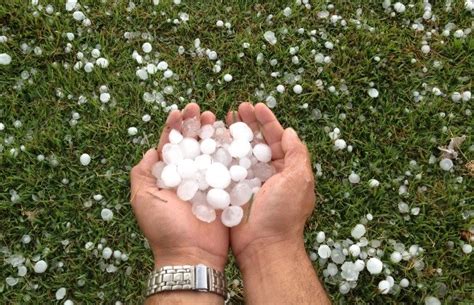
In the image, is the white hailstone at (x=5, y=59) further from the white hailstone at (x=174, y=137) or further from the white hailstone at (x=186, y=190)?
the white hailstone at (x=186, y=190)

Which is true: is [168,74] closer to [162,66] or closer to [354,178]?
[162,66]

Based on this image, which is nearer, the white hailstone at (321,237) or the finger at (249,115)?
the finger at (249,115)

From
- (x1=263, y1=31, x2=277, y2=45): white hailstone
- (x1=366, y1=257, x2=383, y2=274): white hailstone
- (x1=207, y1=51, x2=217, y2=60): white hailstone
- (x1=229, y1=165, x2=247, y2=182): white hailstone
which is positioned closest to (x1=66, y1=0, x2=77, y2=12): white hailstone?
(x1=207, y1=51, x2=217, y2=60): white hailstone

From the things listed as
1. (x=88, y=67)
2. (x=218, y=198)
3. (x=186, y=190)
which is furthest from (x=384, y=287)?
(x=88, y=67)

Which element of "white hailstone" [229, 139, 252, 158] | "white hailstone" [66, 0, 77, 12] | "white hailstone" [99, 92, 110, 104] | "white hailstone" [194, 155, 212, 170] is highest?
"white hailstone" [66, 0, 77, 12]

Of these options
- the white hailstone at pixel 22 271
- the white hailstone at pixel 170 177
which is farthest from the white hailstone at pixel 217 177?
the white hailstone at pixel 22 271

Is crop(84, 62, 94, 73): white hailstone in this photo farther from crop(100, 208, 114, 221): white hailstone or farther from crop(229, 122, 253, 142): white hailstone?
crop(229, 122, 253, 142): white hailstone
